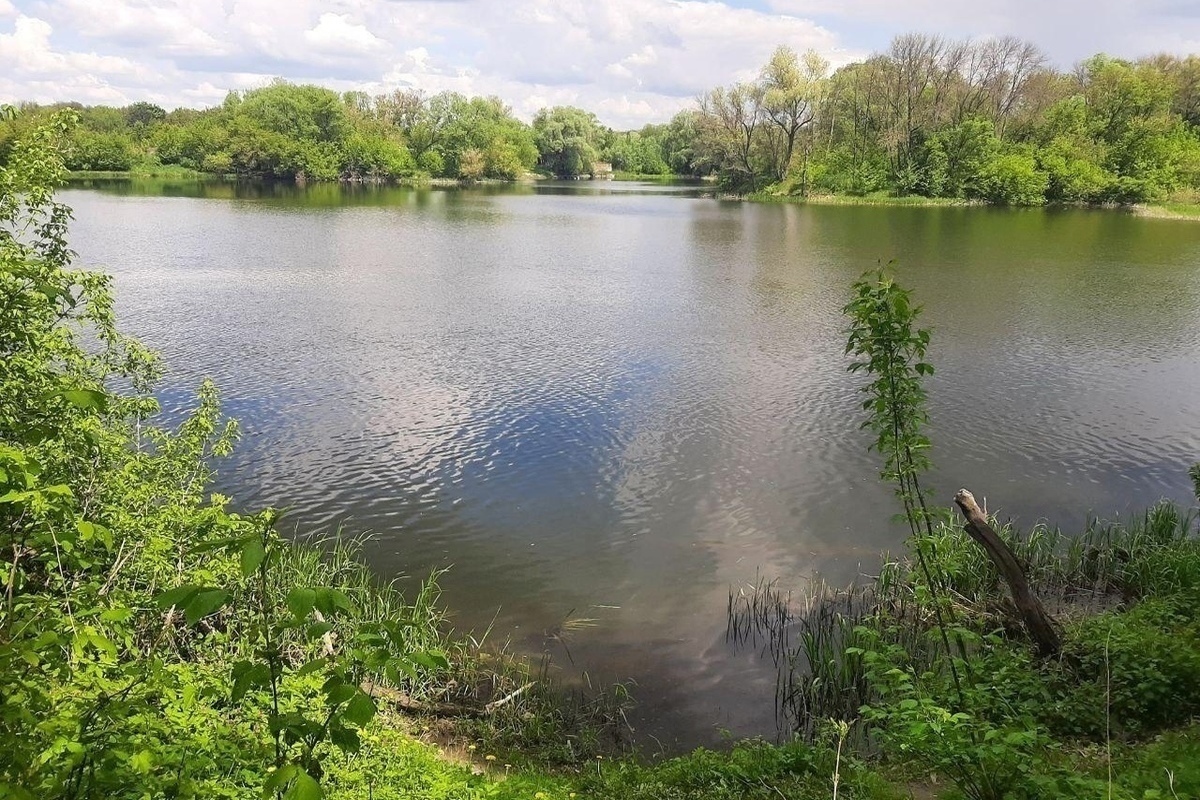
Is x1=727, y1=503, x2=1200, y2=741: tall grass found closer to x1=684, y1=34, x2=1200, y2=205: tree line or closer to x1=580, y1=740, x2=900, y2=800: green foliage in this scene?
x1=580, y1=740, x2=900, y2=800: green foliage

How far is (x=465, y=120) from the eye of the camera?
12175 cm

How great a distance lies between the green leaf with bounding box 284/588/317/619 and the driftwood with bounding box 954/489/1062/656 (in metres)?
6.89

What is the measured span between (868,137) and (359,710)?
95767 millimetres

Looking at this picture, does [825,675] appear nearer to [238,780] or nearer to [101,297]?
[238,780]

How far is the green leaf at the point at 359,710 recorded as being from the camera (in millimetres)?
2221

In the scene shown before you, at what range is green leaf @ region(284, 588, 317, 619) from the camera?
2.24 metres

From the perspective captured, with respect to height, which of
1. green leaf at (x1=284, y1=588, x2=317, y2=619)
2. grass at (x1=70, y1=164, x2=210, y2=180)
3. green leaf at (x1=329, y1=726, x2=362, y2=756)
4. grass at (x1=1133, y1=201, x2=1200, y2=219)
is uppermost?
grass at (x1=70, y1=164, x2=210, y2=180)

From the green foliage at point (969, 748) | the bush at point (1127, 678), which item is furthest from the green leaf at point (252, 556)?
the bush at point (1127, 678)

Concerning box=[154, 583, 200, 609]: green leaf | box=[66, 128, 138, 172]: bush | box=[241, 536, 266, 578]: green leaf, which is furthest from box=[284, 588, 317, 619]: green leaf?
box=[66, 128, 138, 172]: bush

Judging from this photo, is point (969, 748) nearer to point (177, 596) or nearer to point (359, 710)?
point (359, 710)

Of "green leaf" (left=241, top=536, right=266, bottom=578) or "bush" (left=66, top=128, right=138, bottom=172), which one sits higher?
"bush" (left=66, top=128, right=138, bottom=172)

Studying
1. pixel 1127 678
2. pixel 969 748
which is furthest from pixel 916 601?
pixel 969 748

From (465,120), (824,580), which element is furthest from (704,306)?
(465,120)

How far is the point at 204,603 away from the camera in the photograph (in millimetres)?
2162
